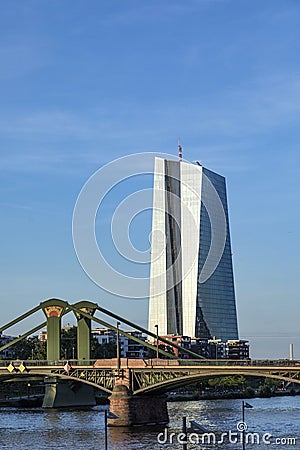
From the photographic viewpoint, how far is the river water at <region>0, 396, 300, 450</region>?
265ft

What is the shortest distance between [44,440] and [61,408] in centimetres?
4818

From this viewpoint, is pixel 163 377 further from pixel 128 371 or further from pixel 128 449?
pixel 128 449

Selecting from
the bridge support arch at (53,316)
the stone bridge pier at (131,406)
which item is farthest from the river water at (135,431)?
the bridge support arch at (53,316)

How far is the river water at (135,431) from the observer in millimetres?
80688

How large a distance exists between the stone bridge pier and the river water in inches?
67.8

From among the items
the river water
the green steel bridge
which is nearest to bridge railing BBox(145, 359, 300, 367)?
the green steel bridge

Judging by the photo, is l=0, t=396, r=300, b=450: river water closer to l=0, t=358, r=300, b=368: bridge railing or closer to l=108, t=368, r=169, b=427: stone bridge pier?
l=108, t=368, r=169, b=427: stone bridge pier

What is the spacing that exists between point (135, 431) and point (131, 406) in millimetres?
7108

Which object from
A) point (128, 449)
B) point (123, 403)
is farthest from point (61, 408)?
point (128, 449)

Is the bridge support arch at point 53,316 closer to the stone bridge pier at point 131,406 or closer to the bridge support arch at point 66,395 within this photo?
the bridge support arch at point 66,395

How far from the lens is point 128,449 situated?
79312 millimetres

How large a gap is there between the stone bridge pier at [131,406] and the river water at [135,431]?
172cm

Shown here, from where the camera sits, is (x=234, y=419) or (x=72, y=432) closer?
(x=72, y=432)

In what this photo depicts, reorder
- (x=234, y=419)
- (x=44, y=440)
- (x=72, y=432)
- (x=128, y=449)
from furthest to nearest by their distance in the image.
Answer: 1. (x=234, y=419)
2. (x=72, y=432)
3. (x=44, y=440)
4. (x=128, y=449)
